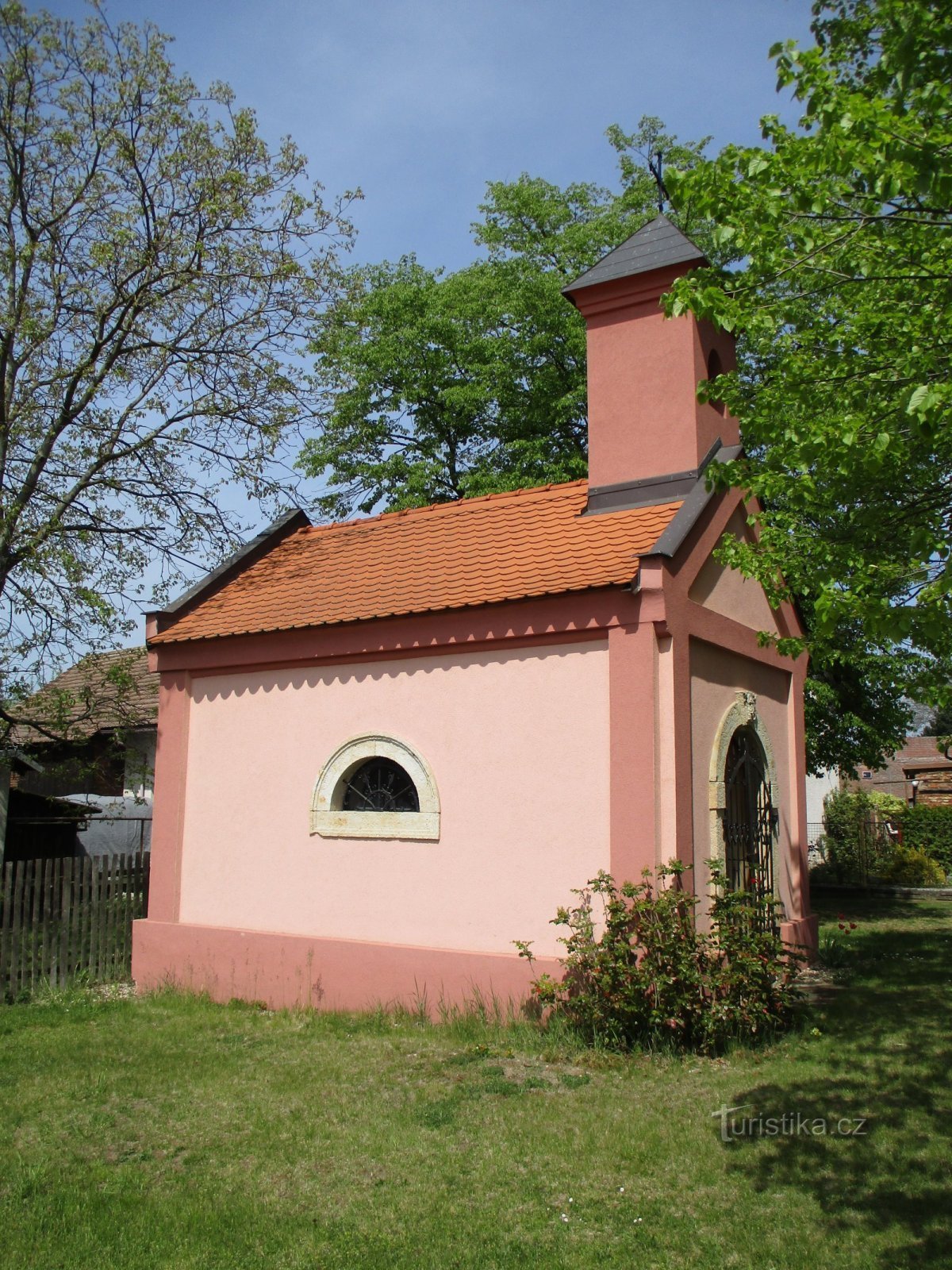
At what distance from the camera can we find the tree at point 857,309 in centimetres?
449

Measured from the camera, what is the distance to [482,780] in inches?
344

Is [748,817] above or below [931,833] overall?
above

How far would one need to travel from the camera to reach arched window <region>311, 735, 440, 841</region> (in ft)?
29.7

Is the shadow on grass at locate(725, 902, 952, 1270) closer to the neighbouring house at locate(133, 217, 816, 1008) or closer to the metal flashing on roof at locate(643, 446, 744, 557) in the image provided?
the neighbouring house at locate(133, 217, 816, 1008)

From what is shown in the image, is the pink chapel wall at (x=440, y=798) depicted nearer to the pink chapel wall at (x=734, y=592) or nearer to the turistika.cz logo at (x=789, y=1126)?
the pink chapel wall at (x=734, y=592)

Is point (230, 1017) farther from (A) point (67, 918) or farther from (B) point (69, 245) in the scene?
(B) point (69, 245)

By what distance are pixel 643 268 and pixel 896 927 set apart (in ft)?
34.3

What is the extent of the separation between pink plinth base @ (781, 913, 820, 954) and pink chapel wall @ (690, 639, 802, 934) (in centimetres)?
17

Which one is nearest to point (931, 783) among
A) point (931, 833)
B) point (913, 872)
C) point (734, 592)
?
point (931, 833)

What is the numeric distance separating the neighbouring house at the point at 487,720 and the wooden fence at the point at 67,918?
51 cm

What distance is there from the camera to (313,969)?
9430mm

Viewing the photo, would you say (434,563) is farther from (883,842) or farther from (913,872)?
(883,842)

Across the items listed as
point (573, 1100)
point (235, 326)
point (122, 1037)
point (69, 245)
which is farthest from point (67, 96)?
point (573, 1100)

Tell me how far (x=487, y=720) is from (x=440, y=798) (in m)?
0.84
